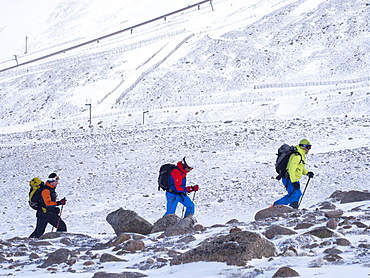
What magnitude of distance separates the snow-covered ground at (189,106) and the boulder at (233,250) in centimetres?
20

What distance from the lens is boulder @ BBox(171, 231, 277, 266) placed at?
658cm

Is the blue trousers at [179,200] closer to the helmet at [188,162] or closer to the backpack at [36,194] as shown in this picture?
the helmet at [188,162]

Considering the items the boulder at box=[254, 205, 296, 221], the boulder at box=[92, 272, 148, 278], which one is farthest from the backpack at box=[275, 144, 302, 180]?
the boulder at box=[92, 272, 148, 278]

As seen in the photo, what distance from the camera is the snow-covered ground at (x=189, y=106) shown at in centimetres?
1712

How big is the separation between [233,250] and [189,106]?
36.1 m

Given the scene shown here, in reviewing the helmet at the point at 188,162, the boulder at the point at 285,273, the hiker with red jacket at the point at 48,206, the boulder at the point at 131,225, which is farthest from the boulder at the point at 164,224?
the boulder at the point at 285,273

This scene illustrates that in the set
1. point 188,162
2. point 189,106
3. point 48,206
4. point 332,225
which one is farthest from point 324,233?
point 189,106

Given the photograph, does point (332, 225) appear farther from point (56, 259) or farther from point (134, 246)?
point (56, 259)

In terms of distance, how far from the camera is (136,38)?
2980 inches

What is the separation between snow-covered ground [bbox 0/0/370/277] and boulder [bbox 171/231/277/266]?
20 centimetres

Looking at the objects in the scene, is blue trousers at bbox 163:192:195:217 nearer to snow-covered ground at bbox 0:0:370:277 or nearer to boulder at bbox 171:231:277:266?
snow-covered ground at bbox 0:0:370:277

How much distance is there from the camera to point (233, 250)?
666cm

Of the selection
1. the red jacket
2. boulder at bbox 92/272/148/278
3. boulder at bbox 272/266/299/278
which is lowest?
boulder at bbox 92/272/148/278

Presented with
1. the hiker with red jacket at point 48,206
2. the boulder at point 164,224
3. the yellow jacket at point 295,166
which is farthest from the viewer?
the hiker with red jacket at point 48,206
